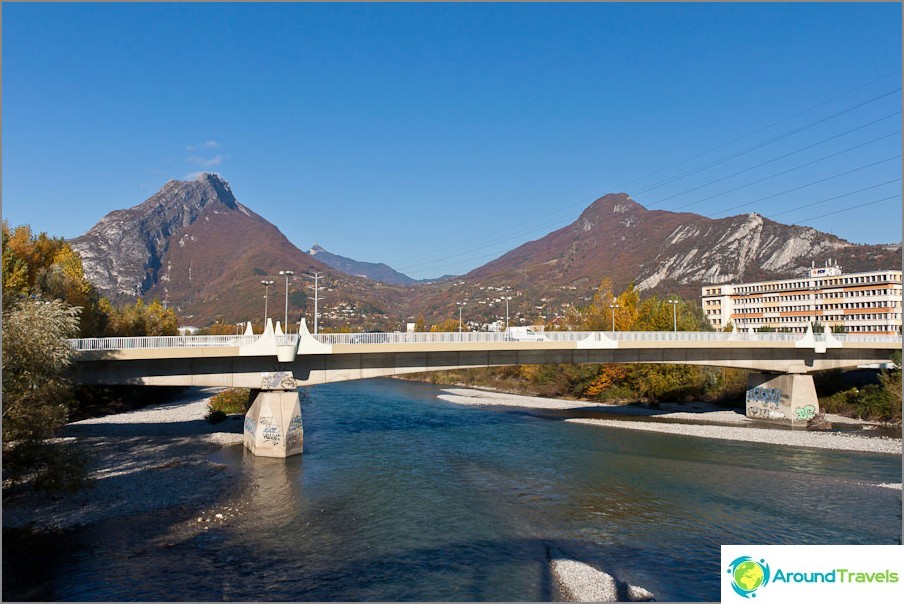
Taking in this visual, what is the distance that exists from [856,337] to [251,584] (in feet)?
205

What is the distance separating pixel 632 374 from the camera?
73625 millimetres

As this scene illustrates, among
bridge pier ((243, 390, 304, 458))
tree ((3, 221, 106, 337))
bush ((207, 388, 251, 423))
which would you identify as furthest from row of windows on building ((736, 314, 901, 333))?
tree ((3, 221, 106, 337))

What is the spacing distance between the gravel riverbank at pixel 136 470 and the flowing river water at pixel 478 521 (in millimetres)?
1634

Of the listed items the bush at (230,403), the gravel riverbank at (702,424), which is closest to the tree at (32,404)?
the bush at (230,403)

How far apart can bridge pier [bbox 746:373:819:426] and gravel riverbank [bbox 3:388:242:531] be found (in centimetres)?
4936

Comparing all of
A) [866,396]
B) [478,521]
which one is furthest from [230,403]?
[866,396]

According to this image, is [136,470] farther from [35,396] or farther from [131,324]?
[131,324]

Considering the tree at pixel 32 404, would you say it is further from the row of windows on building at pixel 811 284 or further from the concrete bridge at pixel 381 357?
the row of windows on building at pixel 811 284

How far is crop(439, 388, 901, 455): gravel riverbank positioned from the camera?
45125 mm

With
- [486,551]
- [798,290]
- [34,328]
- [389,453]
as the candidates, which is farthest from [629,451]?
[798,290]

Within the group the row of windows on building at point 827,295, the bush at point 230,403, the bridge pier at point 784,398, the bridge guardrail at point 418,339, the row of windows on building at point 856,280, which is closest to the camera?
the bridge guardrail at point 418,339

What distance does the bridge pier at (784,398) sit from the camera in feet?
180

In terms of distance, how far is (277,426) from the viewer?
38.0 m

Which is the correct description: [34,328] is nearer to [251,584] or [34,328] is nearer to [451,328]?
[251,584]
